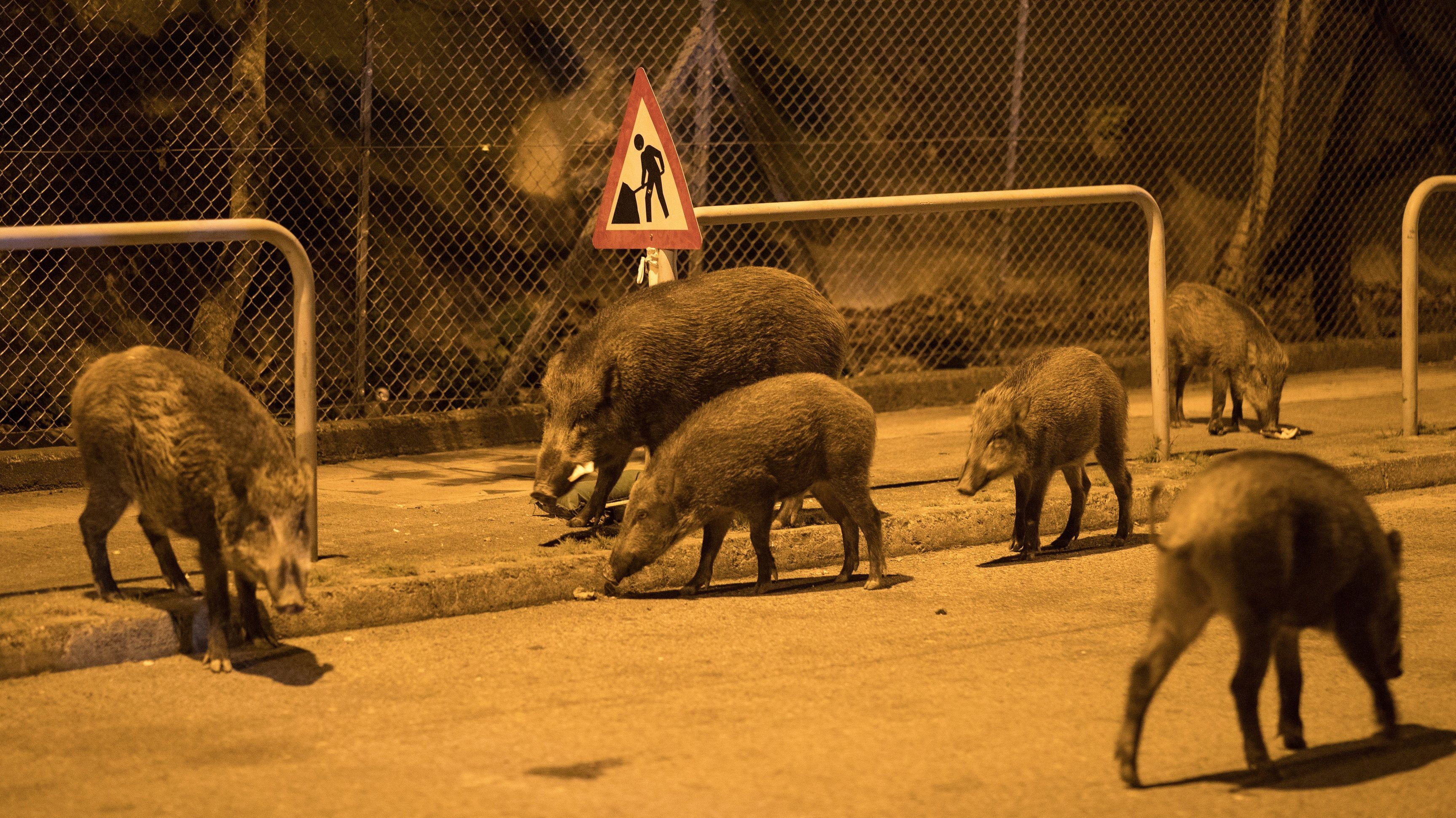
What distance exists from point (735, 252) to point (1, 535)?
6.48 metres

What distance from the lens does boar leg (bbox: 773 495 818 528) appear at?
714 centimetres

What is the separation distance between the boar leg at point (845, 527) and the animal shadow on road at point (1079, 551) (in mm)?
654

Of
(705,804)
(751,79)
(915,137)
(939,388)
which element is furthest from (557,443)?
(915,137)

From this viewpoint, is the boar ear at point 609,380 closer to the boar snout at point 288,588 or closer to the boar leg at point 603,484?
the boar leg at point 603,484

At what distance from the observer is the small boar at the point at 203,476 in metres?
5.01

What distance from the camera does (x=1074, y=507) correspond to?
7207mm

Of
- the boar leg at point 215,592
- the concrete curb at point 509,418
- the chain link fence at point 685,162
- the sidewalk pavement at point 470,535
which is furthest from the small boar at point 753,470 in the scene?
the chain link fence at point 685,162

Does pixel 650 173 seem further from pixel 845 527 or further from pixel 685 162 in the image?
pixel 685 162

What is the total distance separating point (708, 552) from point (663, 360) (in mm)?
900

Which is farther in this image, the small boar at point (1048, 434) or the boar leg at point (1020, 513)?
the boar leg at point (1020, 513)

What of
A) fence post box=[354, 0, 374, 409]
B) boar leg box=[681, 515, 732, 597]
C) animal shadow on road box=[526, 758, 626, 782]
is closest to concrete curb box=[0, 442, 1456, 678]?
boar leg box=[681, 515, 732, 597]

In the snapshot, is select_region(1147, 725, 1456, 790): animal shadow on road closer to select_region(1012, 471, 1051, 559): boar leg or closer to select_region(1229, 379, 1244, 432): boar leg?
select_region(1012, 471, 1051, 559): boar leg

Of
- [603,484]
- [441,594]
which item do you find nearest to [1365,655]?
[441,594]

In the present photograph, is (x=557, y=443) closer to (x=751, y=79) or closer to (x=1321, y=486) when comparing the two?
(x=1321, y=486)
